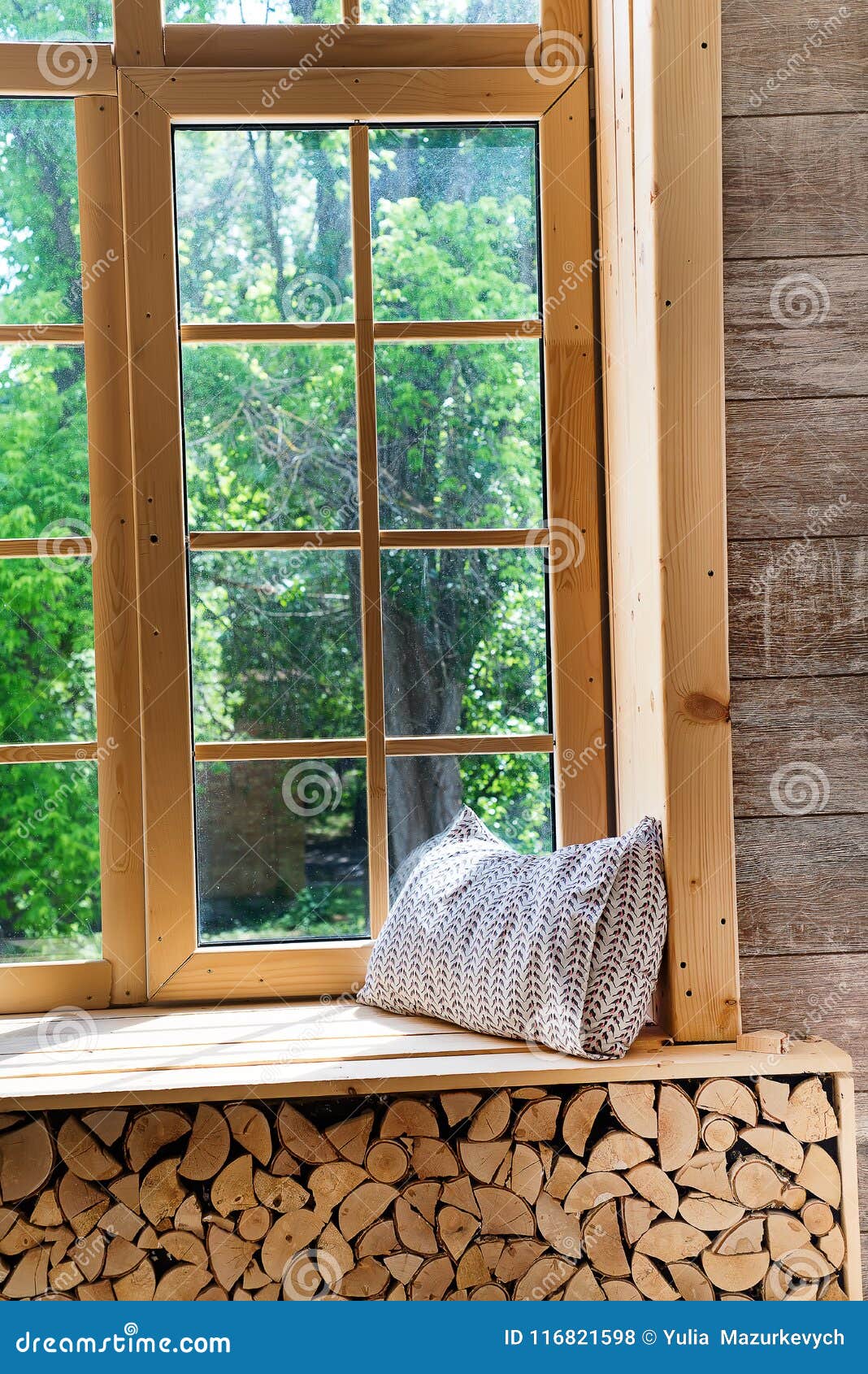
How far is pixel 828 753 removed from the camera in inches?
63.2

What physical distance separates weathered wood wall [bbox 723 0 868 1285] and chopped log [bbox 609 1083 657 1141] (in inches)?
11.9

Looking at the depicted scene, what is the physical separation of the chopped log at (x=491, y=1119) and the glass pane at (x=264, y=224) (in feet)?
4.31

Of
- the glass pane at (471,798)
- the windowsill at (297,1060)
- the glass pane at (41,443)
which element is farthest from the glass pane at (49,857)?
the glass pane at (471,798)

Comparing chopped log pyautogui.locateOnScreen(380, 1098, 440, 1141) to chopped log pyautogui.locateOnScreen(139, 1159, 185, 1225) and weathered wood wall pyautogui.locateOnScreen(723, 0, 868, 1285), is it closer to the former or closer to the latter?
chopped log pyautogui.locateOnScreen(139, 1159, 185, 1225)

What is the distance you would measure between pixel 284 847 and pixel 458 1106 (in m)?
0.60

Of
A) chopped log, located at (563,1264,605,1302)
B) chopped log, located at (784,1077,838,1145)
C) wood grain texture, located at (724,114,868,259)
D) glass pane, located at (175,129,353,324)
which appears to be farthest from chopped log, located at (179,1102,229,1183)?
wood grain texture, located at (724,114,868,259)

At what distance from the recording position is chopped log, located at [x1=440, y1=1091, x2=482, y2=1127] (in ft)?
4.50

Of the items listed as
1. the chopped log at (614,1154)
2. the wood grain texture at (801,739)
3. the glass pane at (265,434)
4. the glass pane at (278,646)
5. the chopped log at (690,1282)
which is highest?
the glass pane at (265,434)

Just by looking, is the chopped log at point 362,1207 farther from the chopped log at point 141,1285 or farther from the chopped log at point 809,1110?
the chopped log at point 809,1110

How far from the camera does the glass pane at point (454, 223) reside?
1.80 metres

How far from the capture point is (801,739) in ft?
5.28
